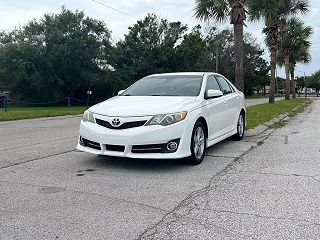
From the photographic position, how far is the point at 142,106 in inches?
236

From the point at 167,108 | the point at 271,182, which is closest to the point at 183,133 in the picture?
the point at 167,108

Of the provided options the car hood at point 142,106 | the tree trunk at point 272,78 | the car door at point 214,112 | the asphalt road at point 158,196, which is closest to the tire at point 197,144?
the asphalt road at point 158,196

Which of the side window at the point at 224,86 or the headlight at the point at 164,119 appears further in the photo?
the side window at the point at 224,86

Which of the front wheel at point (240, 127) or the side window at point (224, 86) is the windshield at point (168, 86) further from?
the front wheel at point (240, 127)

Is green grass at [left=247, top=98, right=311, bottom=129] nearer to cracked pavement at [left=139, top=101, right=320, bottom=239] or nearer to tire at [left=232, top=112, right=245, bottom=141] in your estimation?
tire at [left=232, top=112, right=245, bottom=141]

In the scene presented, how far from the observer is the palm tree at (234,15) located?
17.5 m

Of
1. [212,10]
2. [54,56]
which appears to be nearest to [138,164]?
[212,10]

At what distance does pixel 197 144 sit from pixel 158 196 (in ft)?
6.35

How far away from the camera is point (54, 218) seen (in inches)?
151

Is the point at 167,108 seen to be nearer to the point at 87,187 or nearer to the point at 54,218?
the point at 87,187

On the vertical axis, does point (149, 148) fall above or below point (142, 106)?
below

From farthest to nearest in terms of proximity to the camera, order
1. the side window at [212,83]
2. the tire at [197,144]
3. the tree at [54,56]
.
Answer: the tree at [54,56] < the side window at [212,83] < the tire at [197,144]

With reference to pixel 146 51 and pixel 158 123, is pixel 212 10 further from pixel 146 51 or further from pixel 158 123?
Result: pixel 146 51

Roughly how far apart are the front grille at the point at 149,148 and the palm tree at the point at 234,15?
487 inches
